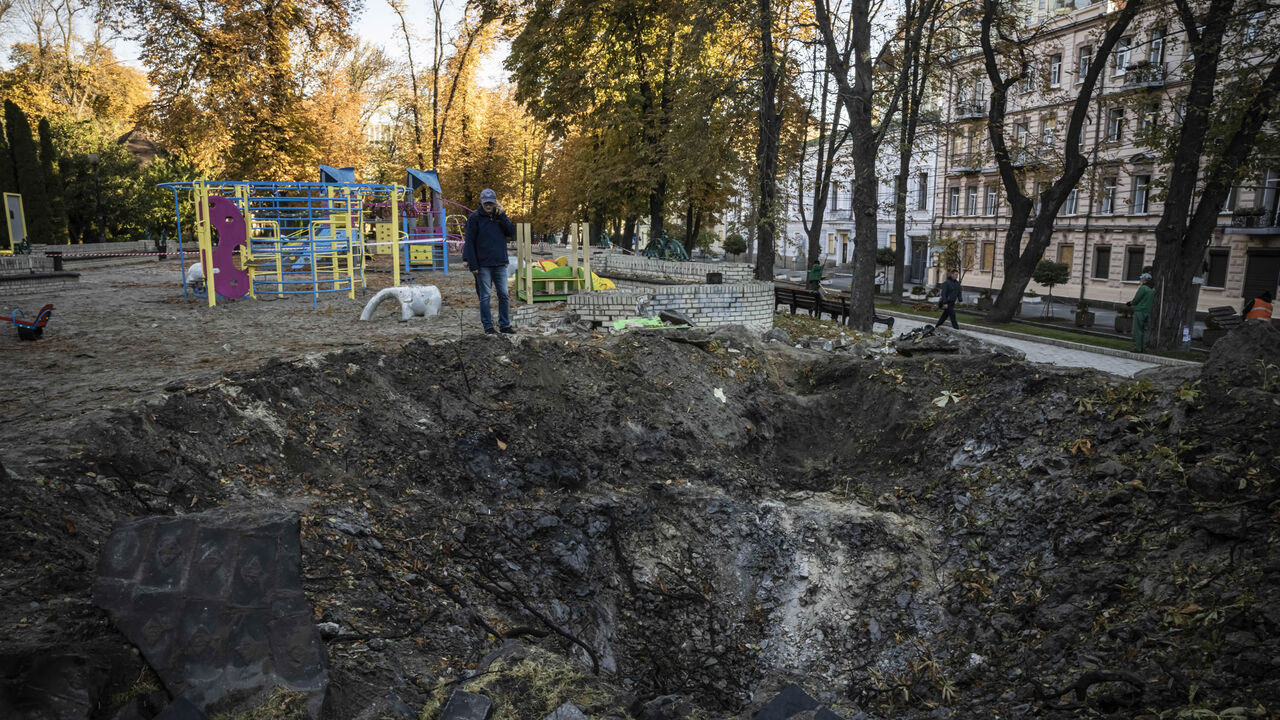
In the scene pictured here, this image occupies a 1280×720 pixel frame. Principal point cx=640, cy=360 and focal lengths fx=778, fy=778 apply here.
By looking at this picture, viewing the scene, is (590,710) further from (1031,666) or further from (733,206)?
(733,206)

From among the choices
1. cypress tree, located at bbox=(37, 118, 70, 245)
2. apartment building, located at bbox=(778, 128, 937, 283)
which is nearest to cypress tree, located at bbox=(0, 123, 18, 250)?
cypress tree, located at bbox=(37, 118, 70, 245)

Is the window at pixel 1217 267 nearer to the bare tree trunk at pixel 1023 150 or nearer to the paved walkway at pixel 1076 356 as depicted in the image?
the bare tree trunk at pixel 1023 150

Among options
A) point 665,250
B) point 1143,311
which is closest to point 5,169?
point 665,250

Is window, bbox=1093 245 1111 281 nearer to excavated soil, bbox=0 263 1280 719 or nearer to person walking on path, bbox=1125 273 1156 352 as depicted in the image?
person walking on path, bbox=1125 273 1156 352

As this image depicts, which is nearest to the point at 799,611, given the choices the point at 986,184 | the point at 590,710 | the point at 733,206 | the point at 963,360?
the point at 590,710

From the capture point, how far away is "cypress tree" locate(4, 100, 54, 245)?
1103 inches

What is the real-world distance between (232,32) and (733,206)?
17902 millimetres

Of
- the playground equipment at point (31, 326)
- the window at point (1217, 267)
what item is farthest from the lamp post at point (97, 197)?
the window at point (1217, 267)

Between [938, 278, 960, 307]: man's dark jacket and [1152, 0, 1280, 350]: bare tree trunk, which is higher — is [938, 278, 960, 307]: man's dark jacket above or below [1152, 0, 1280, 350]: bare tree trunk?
below

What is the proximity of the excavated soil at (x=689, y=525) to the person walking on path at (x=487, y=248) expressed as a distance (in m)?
1.09

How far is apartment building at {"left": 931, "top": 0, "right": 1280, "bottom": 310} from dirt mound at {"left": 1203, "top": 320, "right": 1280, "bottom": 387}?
66.6 ft

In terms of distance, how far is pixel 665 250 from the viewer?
75.6 ft

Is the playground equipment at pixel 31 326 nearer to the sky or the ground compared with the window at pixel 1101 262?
nearer to the ground

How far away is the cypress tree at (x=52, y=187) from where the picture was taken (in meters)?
30.1
